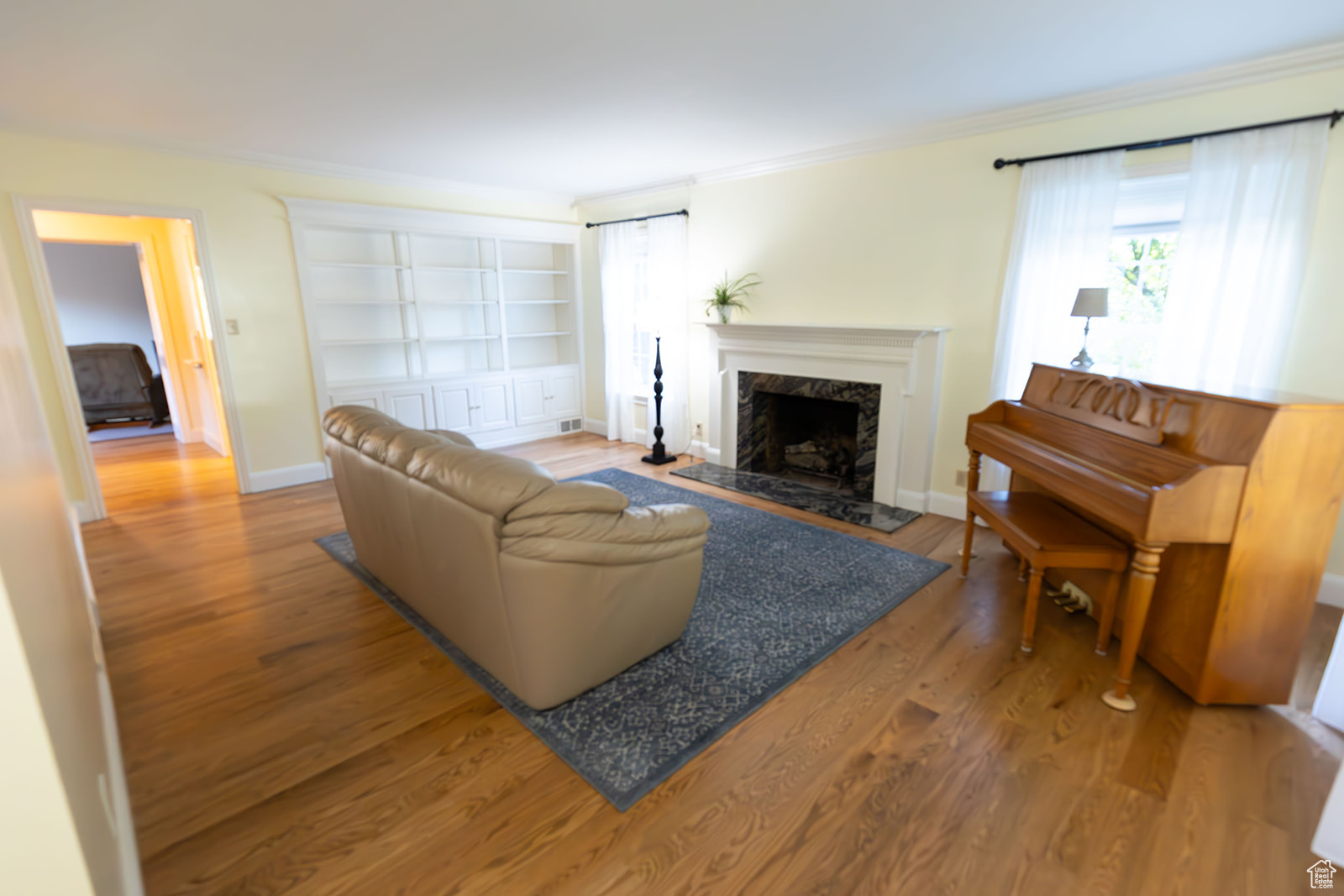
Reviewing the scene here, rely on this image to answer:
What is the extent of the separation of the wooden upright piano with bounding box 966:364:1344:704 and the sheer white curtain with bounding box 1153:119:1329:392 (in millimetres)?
636

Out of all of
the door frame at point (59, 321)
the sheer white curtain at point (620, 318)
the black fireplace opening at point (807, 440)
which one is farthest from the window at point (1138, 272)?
the door frame at point (59, 321)

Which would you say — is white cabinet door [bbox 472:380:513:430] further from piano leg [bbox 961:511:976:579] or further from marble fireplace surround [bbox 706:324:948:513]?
piano leg [bbox 961:511:976:579]

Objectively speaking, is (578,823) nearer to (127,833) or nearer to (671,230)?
(127,833)

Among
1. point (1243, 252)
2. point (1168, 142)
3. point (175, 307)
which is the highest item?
point (1168, 142)

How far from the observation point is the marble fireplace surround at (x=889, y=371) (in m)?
4.02

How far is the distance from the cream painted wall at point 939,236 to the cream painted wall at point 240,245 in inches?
118

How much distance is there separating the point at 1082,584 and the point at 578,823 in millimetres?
2462

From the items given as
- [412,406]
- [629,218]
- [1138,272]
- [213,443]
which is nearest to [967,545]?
[1138,272]

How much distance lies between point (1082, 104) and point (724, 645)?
11.5ft

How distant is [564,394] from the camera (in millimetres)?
6773

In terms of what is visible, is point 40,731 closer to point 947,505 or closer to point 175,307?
point 947,505

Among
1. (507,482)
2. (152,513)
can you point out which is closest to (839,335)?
(507,482)

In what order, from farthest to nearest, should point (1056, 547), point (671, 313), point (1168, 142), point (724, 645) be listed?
point (671, 313) < point (1168, 142) < point (724, 645) < point (1056, 547)

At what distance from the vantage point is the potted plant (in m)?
5.03
